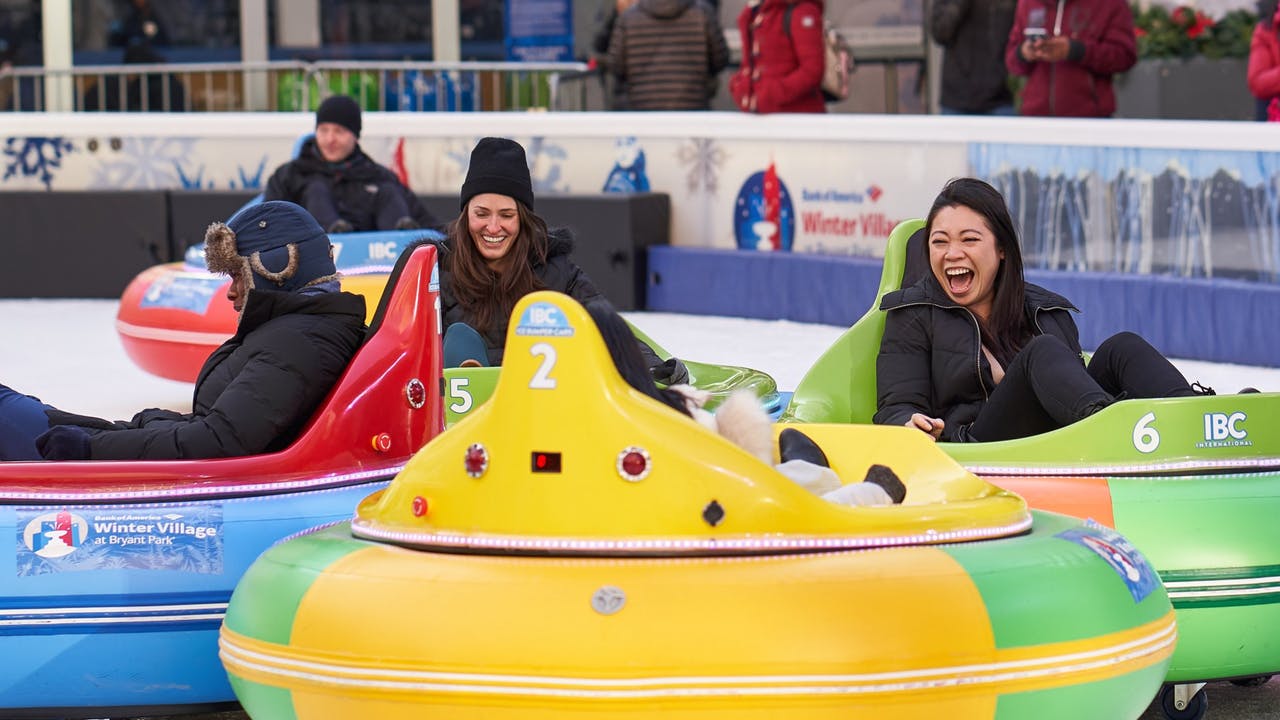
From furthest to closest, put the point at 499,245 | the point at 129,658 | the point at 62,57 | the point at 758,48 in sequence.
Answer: the point at 62,57, the point at 758,48, the point at 499,245, the point at 129,658

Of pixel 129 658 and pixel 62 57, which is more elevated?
pixel 62 57

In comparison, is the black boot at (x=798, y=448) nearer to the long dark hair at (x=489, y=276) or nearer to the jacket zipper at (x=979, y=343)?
the jacket zipper at (x=979, y=343)

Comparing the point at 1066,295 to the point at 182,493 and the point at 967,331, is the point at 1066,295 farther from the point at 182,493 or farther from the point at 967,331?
the point at 182,493

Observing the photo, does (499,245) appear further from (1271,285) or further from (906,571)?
(1271,285)

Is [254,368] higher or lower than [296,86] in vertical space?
lower

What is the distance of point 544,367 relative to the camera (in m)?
3.20

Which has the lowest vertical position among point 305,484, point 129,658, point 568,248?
point 129,658

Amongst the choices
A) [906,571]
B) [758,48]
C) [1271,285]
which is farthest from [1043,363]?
[758,48]

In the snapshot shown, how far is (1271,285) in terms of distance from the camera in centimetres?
827

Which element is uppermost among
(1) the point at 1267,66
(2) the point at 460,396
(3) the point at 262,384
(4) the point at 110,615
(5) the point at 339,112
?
(1) the point at 1267,66

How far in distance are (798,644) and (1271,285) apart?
5744 mm

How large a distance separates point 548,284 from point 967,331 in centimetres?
120

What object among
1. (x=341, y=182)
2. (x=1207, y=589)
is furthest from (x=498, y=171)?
(x=341, y=182)

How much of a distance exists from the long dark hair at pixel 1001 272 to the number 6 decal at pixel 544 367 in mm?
1618
